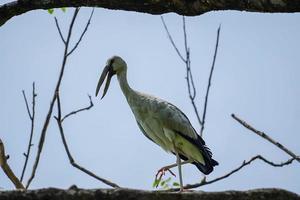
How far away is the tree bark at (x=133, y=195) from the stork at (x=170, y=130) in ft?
12.7

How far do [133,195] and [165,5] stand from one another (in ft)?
4.09

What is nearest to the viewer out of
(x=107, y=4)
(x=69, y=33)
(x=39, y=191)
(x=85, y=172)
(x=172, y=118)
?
(x=39, y=191)

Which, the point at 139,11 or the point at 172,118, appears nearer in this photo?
the point at 139,11

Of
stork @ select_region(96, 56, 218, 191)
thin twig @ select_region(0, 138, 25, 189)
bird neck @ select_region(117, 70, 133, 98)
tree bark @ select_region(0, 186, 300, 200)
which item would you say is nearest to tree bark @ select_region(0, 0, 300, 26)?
thin twig @ select_region(0, 138, 25, 189)

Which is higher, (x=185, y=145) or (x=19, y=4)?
(x=19, y=4)

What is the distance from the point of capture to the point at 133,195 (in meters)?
3.20

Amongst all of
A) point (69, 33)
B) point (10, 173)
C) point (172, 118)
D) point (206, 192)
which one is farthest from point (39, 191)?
point (172, 118)

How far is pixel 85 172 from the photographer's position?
15.4 ft

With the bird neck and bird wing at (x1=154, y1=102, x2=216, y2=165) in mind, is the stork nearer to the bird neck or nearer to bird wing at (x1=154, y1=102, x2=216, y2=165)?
bird wing at (x1=154, y1=102, x2=216, y2=165)

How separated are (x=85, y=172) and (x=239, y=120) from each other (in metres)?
1.23

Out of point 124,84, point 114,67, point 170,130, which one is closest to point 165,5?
point 170,130

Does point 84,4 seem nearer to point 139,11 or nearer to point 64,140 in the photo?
point 139,11

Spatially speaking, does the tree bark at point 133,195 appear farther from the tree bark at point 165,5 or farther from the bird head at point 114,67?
the bird head at point 114,67

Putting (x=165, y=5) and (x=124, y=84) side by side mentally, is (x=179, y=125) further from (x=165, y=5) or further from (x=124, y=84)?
(x=165, y=5)
